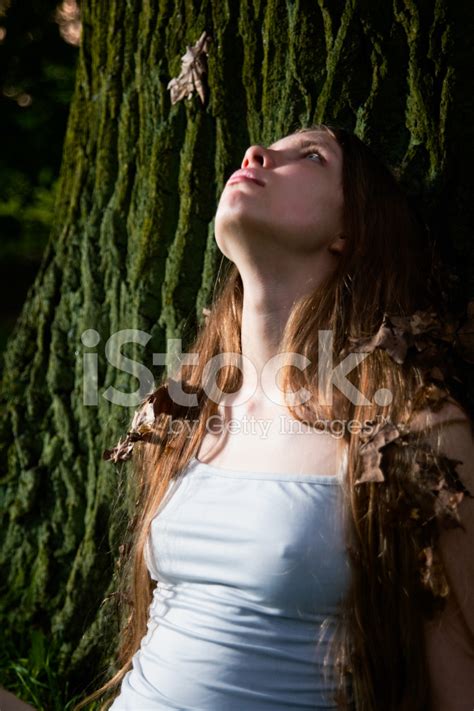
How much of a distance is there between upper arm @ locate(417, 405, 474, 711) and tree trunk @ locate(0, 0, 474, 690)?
867 millimetres

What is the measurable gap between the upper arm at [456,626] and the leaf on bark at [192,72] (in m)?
1.63

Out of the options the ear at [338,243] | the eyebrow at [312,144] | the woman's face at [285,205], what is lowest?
the ear at [338,243]

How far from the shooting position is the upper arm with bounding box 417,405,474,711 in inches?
76.0

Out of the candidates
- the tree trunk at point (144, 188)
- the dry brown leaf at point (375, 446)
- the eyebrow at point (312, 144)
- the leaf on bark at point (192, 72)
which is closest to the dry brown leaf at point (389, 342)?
the dry brown leaf at point (375, 446)

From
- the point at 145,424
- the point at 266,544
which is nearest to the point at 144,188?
the point at 145,424

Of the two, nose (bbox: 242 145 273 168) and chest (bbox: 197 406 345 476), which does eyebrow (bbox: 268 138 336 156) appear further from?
chest (bbox: 197 406 345 476)

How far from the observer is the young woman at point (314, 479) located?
6.41ft

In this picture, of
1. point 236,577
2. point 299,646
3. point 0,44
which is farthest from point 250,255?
point 0,44

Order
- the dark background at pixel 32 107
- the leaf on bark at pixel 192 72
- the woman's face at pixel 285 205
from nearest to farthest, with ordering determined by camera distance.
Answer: the woman's face at pixel 285 205, the leaf on bark at pixel 192 72, the dark background at pixel 32 107

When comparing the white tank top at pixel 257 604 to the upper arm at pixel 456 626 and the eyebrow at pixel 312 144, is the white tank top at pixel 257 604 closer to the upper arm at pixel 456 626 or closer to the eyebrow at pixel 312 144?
the upper arm at pixel 456 626

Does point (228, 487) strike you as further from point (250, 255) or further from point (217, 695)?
point (250, 255)

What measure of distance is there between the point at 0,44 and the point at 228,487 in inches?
158

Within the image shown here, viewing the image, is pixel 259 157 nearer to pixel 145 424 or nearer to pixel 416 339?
pixel 416 339

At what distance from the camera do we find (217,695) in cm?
196
